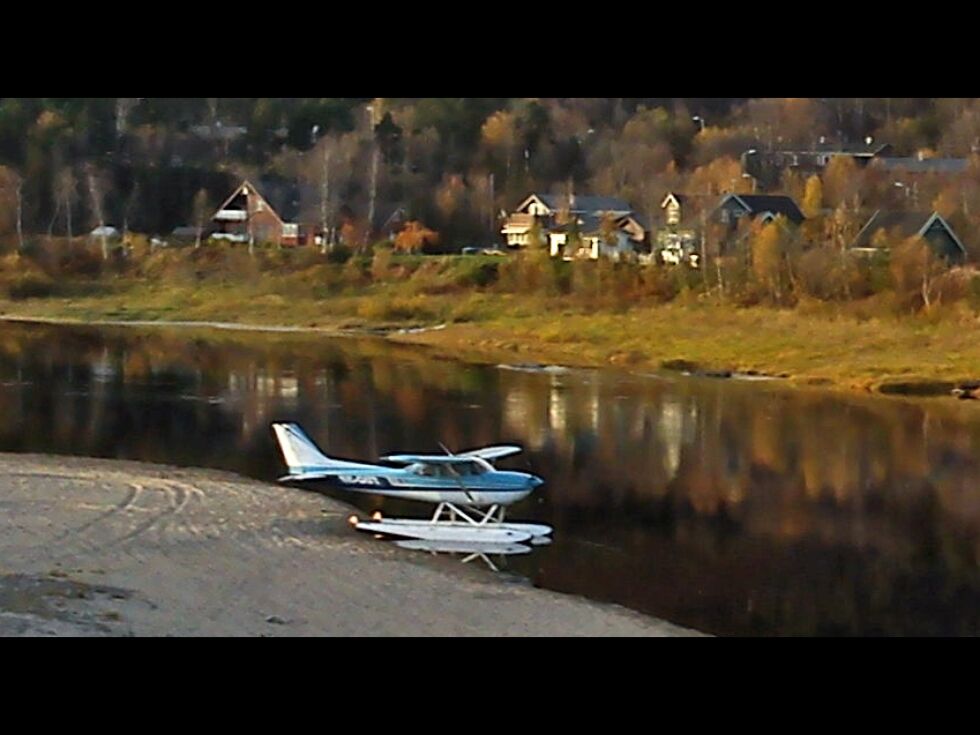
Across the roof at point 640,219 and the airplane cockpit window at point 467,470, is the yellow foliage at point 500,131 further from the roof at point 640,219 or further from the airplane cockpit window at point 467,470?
the airplane cockpit window at point 467,470

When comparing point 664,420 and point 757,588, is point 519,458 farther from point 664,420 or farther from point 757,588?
point 757,588

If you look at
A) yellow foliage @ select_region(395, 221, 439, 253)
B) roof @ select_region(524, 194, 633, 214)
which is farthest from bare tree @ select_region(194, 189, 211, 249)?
roof @ select_region(524, 194, 633, 214)

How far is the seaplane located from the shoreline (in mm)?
14946

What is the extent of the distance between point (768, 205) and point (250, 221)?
20.7m

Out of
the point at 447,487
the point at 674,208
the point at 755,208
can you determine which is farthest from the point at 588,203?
the point at 447,487

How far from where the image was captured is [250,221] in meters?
56.2

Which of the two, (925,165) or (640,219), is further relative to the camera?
(925,165)

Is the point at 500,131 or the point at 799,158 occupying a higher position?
the point at 500,131

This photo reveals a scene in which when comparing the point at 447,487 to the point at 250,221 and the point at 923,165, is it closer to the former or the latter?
the point at 250,221

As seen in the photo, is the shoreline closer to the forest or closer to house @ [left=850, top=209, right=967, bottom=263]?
house @ [left=850, top=209, right=967, bottom=263]

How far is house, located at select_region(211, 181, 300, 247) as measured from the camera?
55312mm

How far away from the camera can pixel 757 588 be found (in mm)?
12711
